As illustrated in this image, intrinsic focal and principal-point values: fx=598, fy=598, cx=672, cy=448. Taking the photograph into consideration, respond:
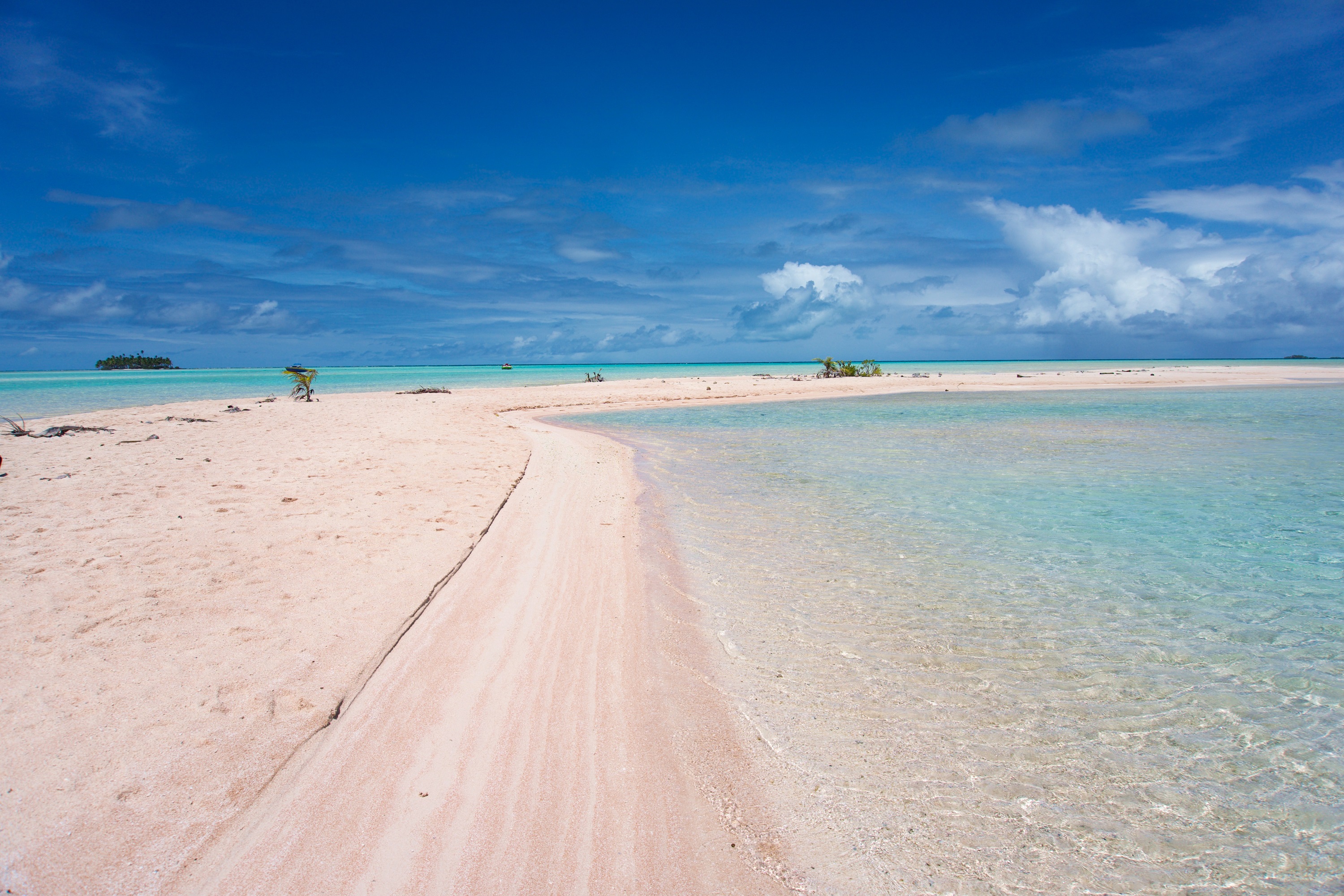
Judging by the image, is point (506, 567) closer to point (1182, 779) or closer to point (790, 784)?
point (790, 784)

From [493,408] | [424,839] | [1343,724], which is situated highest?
[493,408]

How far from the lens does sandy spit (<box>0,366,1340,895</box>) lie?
279cm

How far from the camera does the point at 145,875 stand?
265cm

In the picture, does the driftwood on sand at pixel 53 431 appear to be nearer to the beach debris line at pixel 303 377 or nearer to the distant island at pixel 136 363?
the beach debris line at pixel 303 377

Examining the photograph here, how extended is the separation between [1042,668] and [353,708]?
4927 mm

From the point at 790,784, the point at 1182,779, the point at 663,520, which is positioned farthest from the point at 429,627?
the point at 1182,779

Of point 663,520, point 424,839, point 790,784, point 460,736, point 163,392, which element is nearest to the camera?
point 424,839

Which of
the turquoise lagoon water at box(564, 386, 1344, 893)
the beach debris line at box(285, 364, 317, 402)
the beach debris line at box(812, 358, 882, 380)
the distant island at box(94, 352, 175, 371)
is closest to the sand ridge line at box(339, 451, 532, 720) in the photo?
the turquoise lagoon water at box(564, 386, 1344, 893)

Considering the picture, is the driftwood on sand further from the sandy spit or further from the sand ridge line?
the sand ridge line

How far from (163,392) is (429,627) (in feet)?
154

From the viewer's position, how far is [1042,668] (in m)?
4.52

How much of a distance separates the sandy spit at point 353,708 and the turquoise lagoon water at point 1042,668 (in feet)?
2.19

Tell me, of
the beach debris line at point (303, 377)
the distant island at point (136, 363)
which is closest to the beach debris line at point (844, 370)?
the beach debris line at point (303, 377)

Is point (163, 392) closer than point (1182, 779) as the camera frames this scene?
No
